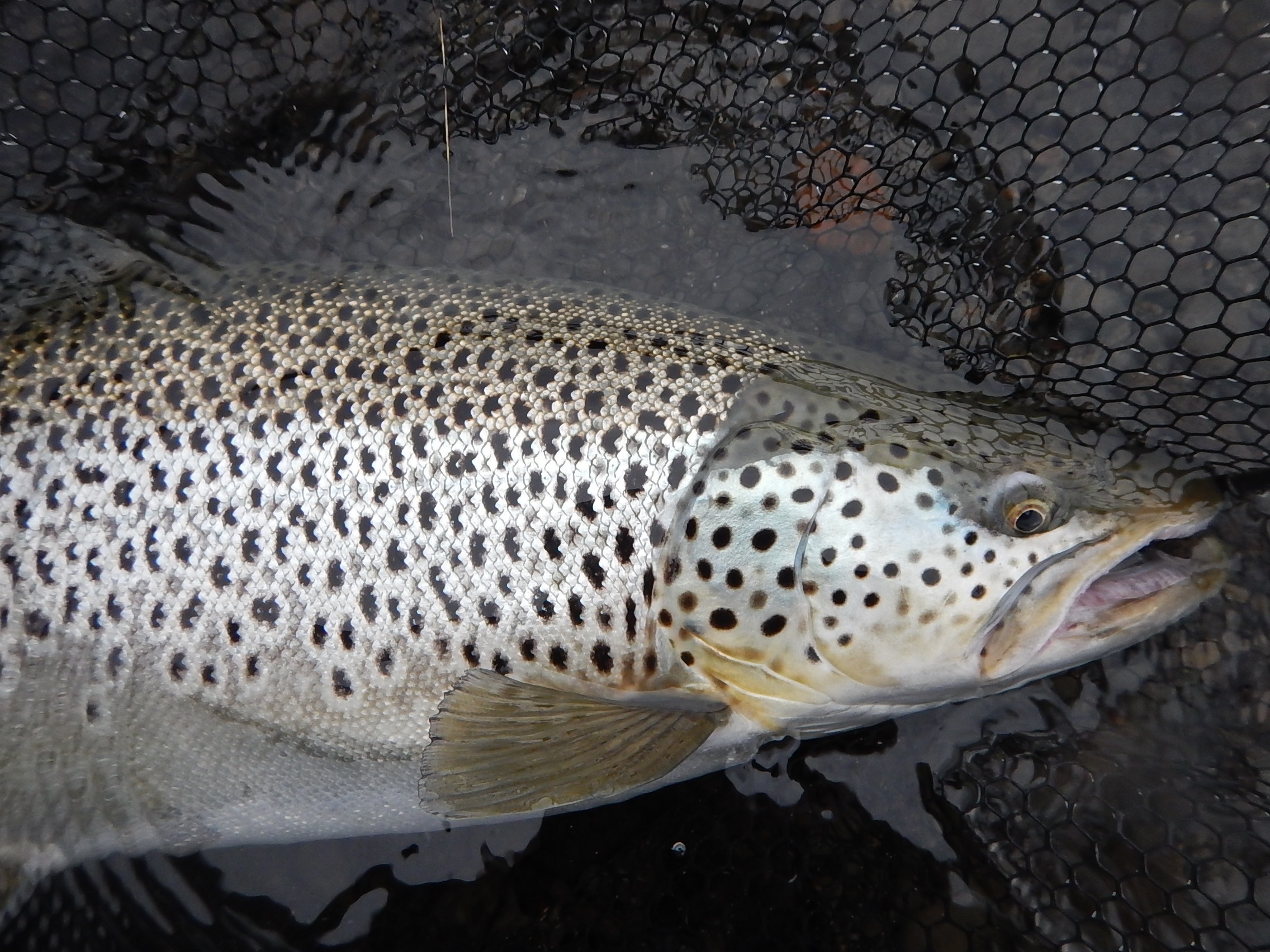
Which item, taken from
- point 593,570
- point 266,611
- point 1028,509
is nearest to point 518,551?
point 593,570

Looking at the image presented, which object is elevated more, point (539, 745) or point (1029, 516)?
point (1029, 516)

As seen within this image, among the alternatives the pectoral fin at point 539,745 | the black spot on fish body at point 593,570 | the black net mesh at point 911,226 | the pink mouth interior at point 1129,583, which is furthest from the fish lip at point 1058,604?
the black spot on fish body at point 593,570

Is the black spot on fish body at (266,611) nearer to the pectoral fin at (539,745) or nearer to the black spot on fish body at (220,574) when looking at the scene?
the black spot on fish body at (220,574)

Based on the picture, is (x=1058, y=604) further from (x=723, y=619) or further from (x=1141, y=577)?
(x=723, y=619)

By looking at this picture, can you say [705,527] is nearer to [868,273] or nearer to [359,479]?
[359,479]

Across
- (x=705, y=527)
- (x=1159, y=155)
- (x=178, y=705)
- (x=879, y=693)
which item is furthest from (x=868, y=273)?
(x=178, y=705)

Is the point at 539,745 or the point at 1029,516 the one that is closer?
the point at 1029,516
